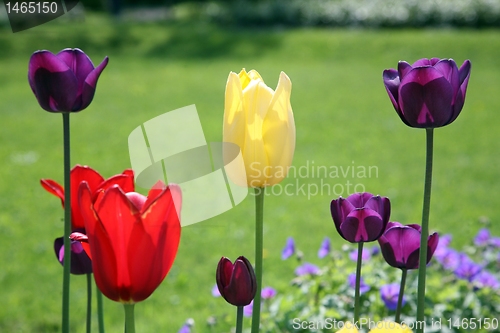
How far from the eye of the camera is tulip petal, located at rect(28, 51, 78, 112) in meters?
1.04

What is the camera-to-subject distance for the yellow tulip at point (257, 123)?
1032 millimetres

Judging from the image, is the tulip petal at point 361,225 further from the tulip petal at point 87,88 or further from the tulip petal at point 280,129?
the tulip petal at point 87,88

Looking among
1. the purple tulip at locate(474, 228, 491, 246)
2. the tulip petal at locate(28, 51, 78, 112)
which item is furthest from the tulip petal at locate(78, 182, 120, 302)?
the purple tulip at locate(474, 228, 491, 246)

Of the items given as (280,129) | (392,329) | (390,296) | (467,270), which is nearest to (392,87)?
(280,129)

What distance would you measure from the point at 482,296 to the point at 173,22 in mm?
14928

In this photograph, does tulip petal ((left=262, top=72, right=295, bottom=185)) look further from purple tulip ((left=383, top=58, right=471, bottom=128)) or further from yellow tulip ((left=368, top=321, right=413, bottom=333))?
yellow tulip ((left=368, top=321, right=413, bottom=333))

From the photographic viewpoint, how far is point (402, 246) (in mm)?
1116

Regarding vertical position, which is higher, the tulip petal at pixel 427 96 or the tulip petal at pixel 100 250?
the tulip petal at pixel 427 96

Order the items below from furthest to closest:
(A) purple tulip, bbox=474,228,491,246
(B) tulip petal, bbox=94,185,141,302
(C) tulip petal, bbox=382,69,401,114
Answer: (A) purple tulip, bbox=474,228,491,246
(C) tulip petal, bbox=382,69,401,114
(B) tulip petal, bbox=94,185,141,302

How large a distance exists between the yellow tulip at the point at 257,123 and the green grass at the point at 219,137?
4.40ft

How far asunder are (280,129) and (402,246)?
31 centimetres

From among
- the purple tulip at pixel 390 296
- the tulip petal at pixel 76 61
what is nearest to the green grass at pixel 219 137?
the purple tulip at pixel 390 296

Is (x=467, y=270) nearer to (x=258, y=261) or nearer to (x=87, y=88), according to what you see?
(x=258, y=261)

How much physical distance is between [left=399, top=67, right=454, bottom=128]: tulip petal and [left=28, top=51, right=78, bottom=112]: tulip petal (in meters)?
0.54
